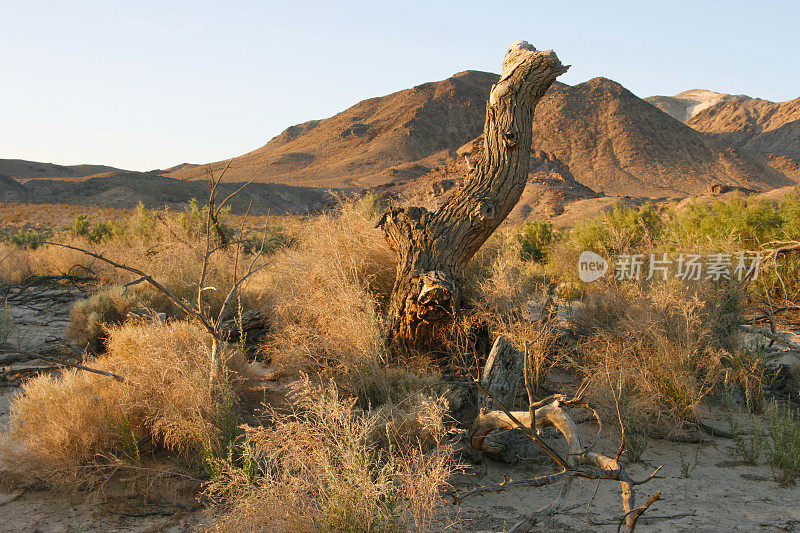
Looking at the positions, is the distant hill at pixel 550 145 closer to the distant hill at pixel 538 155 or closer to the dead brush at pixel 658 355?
the distant hill at pixel 538 155

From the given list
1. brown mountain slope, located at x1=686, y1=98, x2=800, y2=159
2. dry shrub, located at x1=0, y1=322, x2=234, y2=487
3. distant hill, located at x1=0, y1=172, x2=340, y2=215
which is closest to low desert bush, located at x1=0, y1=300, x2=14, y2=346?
dry shrub, located at x1=0, y1=322, x2=234, y2=487

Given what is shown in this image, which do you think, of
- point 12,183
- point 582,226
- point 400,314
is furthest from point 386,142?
point 400,314

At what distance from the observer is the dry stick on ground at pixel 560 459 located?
2.49m

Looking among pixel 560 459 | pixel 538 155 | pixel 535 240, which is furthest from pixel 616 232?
pixel 538 155

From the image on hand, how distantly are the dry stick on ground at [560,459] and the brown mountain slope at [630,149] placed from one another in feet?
155

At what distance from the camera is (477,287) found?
6574 mm

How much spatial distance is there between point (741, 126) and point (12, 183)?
3564 inches

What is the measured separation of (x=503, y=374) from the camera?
4941 millimetres

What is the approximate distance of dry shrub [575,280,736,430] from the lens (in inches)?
204

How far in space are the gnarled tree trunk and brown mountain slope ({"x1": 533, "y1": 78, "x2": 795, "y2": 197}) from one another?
4503 centimetres

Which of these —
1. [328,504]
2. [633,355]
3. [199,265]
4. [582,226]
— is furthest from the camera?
[582,226]

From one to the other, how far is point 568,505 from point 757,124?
3548 inches

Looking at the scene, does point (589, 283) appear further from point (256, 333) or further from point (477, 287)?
point (256, 333)

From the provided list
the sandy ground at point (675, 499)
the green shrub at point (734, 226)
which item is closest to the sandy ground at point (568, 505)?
the sandy ground at point (675, 499)
